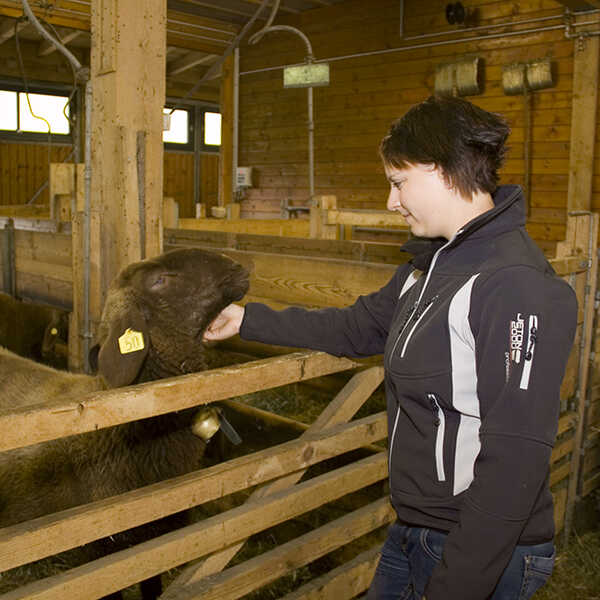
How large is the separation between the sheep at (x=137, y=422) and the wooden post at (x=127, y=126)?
569 mm

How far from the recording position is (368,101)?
11398 millimetres

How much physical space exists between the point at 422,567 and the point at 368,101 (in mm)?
10527

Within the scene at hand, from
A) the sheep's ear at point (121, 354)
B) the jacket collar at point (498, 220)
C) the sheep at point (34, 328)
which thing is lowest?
the sheep at point (34, 328)

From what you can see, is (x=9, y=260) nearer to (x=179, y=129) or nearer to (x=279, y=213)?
(x=279, y=213)

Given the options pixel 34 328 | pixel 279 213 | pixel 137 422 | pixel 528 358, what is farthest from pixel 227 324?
pixel 279 213

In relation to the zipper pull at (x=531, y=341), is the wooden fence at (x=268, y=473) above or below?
below

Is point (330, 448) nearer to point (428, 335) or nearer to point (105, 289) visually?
point (428, 335)

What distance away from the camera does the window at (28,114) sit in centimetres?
1625

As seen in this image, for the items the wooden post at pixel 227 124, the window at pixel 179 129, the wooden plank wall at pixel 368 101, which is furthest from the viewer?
the window at pixel 179 129

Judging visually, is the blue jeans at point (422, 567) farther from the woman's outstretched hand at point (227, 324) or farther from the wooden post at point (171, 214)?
the wooden post at point (171, 214)

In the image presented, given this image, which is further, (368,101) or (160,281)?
(368,101)

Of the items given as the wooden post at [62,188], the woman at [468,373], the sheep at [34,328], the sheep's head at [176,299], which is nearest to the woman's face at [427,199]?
the woman at [468,373]

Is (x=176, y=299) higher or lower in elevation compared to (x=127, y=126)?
lower

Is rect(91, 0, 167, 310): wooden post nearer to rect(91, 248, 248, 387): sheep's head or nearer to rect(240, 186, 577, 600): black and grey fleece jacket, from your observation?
rect(91, 248, 248, 387): sheep's head
